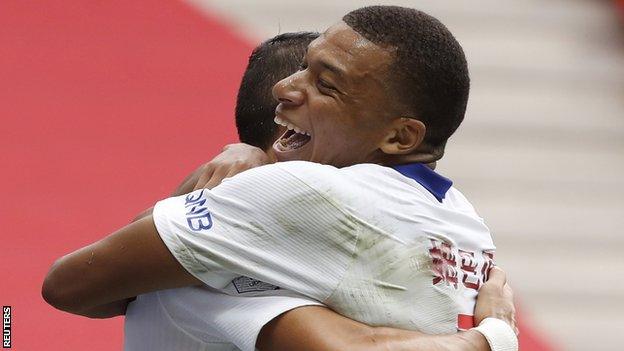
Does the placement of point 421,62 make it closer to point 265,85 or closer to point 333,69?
point 333,69

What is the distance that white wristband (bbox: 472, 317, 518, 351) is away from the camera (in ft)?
5.71

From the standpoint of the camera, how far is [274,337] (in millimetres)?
1685

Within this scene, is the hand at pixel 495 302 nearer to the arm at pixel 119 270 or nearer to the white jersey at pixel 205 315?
the white jersey at pixel 205 315

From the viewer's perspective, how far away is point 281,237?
1700mm

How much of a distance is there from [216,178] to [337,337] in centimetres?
41

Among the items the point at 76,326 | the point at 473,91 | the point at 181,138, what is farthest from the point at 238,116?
the point at 473,91

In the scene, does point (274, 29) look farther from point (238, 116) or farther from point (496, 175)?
point (238, 116)

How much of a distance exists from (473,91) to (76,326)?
2234 mm

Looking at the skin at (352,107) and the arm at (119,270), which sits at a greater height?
the skin at (352,107)

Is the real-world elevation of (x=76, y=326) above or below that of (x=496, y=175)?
below

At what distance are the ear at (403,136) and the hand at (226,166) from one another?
25 centimetres

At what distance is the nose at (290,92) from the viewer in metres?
1.91

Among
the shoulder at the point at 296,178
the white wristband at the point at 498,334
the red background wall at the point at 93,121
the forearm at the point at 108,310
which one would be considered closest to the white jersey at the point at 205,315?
the forearm at the point at 108,310

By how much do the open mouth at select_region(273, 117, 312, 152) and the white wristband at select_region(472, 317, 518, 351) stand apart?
427mm
